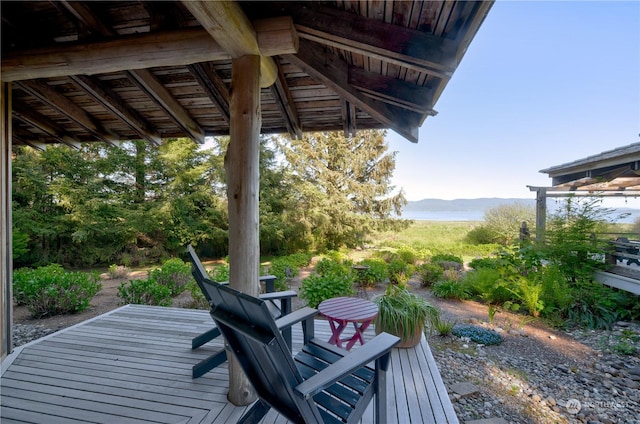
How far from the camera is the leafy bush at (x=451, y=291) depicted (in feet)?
17.8

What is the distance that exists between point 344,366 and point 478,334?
3298 mm

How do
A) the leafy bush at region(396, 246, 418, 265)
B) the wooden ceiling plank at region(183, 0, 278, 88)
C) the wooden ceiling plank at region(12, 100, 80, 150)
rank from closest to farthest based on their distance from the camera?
the wooden ceiling plank at region(183, 0, 278, 88)
the wooden ceiling plank at region(12, 100, 80, 150)
the leafy bush at region(396, 246, 418, 265)

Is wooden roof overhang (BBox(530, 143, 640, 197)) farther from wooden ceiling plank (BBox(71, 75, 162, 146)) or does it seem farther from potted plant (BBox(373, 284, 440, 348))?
wooden ceiling plank (BBox(71, 75, 162, 146))

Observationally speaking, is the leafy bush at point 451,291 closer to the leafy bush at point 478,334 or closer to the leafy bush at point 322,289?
the leafy bush at point 478,334

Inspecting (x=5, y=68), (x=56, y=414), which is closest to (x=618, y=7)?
(x=5, y=68)

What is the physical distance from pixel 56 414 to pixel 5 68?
241 cm

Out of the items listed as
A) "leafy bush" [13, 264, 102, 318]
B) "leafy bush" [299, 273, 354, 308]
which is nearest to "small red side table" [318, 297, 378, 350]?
"leafy bush" [299, 273, 354, 308]

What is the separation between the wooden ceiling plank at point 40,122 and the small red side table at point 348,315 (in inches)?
145

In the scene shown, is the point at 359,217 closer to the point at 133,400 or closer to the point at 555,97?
the point at 133,400

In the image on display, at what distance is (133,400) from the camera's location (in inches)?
76.4

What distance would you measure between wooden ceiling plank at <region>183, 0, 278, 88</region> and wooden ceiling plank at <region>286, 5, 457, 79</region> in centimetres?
32

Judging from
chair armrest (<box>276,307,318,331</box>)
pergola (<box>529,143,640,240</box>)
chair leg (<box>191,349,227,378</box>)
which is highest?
pergola (<box>529,143,640,240</box>)

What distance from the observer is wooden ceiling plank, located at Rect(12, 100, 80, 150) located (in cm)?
299

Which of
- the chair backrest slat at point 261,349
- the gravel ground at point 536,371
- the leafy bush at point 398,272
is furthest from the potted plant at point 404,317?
the leafy bush at point 398,272
